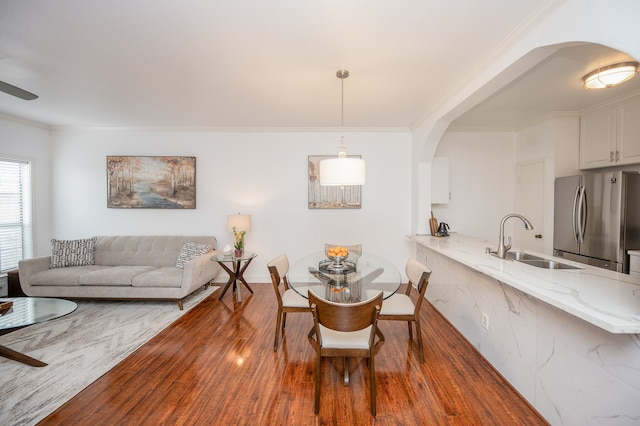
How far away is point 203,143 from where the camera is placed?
4363 millimetres

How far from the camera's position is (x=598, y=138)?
134 inches

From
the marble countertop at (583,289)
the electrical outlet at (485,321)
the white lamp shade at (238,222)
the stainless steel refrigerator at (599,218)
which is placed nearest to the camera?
the marble countertop at (583,289)

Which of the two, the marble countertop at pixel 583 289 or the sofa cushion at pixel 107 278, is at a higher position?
the marble countertop at pixel 583 289

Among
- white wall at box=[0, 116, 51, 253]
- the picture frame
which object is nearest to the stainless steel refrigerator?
A: the picture frame

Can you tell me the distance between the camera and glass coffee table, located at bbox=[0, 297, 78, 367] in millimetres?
1946

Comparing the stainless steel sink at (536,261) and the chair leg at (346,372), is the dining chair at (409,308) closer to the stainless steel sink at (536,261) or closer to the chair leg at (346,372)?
the chair leg at (346,372)

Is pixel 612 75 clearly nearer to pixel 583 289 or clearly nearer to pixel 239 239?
pixel 583 289

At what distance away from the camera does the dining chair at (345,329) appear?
153cm

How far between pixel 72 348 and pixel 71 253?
1979 mm

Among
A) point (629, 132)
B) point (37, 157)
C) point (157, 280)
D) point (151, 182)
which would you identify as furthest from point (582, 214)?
point (37, 157)

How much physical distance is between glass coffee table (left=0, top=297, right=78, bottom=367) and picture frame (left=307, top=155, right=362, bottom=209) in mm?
3117

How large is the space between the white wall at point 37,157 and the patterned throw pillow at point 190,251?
2502mm

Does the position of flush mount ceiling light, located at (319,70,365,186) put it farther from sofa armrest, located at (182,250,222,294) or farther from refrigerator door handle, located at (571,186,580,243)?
refrigerator door handle, located at (571,186,580,243)

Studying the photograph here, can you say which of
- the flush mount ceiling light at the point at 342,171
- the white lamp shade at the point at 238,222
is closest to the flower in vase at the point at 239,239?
the white lamp shade at the point at 238,222
